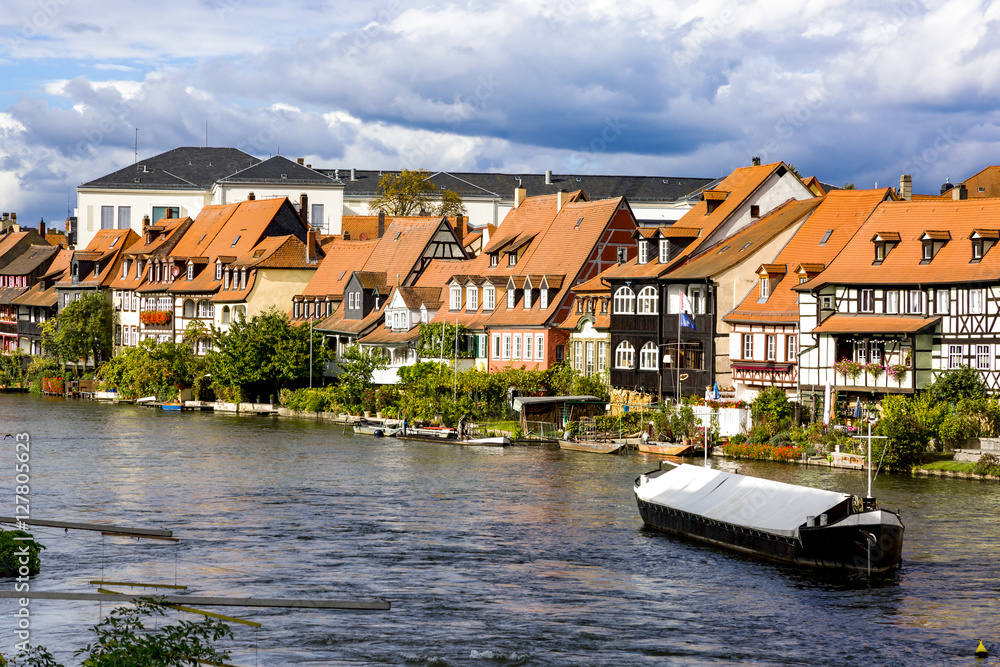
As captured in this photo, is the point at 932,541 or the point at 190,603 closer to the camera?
the point at 190,603

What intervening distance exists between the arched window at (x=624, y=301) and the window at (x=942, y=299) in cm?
1746

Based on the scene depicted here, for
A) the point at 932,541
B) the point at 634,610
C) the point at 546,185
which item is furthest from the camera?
the point at 546,185

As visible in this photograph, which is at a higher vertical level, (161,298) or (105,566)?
(161,298)

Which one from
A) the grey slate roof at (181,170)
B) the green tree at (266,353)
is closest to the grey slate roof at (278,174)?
Answer: the grey slate roof at (181,170)

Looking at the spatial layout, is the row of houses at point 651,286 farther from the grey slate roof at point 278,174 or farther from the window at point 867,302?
the grey slate roof at point 278,174

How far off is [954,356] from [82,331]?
74138 mm

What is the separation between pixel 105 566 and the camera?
3484 centimetres

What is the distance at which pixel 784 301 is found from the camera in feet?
218

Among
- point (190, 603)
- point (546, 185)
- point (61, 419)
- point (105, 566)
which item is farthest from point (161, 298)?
point (190, 603)

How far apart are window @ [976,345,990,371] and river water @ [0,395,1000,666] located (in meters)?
8.51

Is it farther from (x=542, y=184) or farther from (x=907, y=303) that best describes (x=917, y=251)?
(x=542, y=184)

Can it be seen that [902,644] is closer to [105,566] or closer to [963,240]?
[105,566]

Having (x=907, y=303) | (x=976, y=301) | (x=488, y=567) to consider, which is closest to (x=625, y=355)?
(x=907, y=303)

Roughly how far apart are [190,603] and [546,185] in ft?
411
